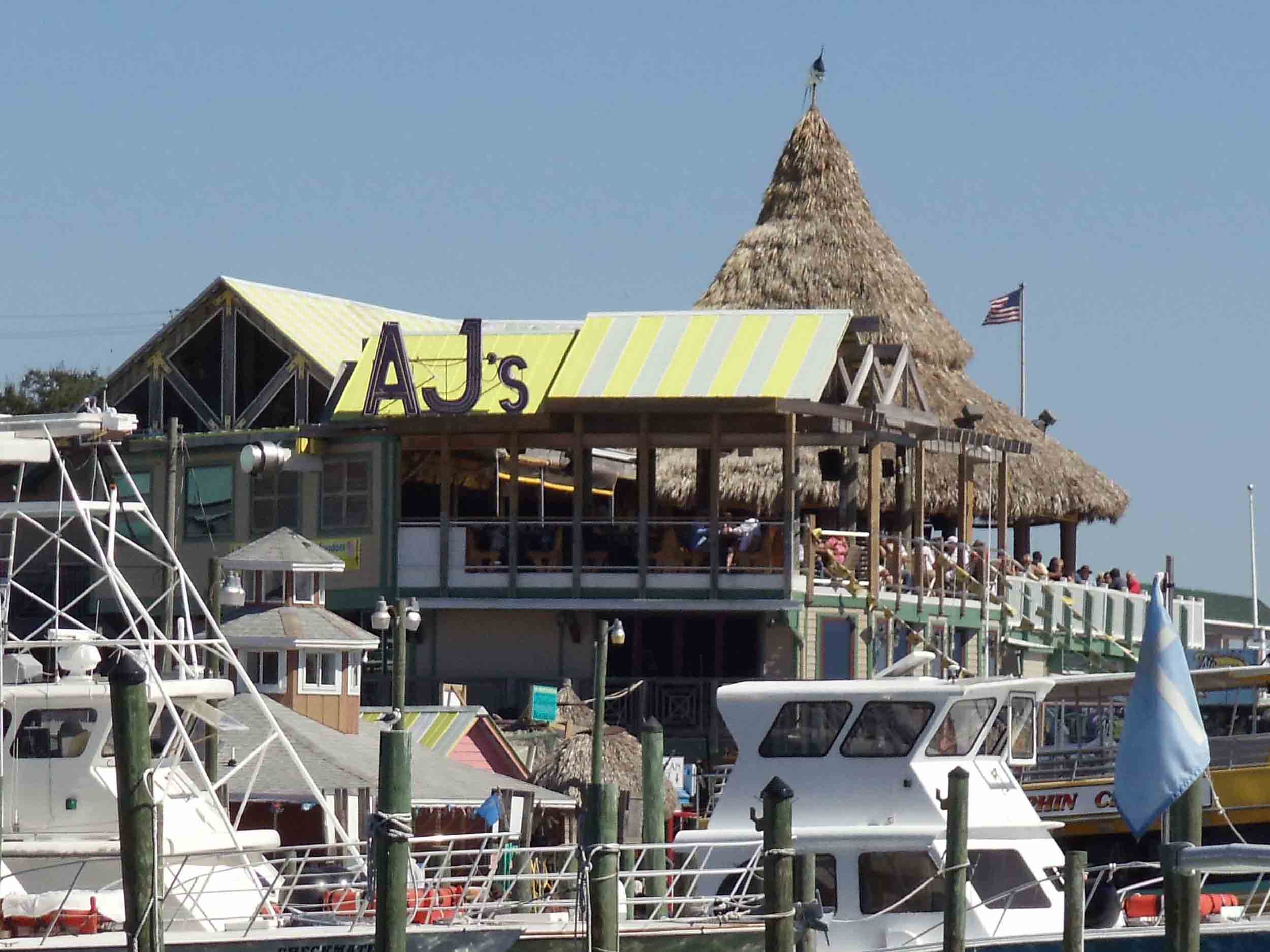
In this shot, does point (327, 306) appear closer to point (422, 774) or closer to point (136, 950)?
point (422, 774)

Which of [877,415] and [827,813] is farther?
[877,415]

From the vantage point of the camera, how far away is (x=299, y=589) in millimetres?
34938

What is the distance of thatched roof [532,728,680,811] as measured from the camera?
35438 mm

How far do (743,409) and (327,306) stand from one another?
1041 cm

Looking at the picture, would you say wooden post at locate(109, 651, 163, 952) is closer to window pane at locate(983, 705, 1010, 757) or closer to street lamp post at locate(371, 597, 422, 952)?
street lamp post at locate(371, 597, 422, 952)

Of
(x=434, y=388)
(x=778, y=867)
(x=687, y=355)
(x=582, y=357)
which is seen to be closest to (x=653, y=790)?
(x=778, y=867)

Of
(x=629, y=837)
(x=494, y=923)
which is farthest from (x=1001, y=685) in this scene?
(x=629, y=837)

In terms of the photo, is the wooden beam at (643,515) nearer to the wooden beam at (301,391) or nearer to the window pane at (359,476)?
the window pane at (359,476)

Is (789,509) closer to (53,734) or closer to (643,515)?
(643,515)

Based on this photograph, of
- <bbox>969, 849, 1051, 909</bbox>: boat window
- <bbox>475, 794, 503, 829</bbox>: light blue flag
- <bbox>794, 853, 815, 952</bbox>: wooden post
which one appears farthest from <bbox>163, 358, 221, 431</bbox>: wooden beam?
<bbox>794, 853, 815, 952</bbox>: wooden post

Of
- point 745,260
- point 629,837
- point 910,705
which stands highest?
point 745,260

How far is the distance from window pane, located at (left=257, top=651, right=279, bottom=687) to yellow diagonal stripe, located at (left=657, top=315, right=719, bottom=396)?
7.77m

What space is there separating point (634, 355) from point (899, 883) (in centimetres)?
1682

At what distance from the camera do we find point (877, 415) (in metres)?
38.9
